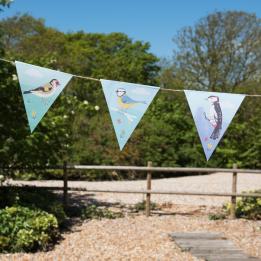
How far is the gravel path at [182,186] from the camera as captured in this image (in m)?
10.5

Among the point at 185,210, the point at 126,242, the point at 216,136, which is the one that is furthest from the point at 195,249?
the point at 185,210

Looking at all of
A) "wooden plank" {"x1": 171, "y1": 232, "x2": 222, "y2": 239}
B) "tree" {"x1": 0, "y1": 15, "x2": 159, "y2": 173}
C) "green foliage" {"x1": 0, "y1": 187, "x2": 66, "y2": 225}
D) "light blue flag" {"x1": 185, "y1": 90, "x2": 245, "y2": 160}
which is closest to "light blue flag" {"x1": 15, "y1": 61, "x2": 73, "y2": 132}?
"light blue flag" {"x1": 185, "y1": 90, "x2": 245, "y2": 160}

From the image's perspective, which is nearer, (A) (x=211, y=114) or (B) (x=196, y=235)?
(A) (x=211, y=114)

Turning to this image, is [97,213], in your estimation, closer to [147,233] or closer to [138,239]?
[147,233]

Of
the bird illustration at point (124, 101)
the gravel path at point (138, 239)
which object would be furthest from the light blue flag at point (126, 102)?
the gravel path at point (138, 239)

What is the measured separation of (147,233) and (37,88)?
2.68m

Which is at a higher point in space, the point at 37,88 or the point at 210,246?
the point at 37,88

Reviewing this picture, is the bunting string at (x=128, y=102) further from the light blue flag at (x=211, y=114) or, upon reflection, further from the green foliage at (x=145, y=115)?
the green foliage at (x=145, y=115)

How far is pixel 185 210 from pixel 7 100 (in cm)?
379

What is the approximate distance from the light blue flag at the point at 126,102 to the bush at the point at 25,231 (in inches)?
62.3

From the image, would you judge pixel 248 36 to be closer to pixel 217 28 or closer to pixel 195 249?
pixel 217 28

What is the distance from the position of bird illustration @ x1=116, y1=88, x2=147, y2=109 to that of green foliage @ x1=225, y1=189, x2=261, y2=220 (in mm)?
3715

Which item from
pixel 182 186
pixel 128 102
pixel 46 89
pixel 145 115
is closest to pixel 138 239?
pixel 128 102

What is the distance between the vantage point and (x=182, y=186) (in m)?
12.8
